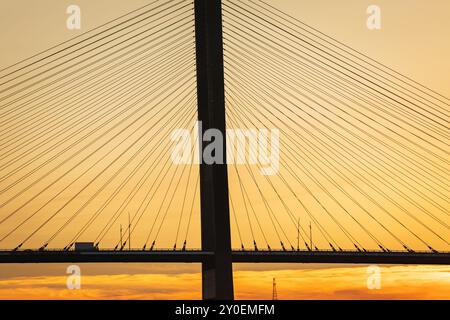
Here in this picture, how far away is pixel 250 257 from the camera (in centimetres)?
3984

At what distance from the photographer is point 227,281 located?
1185 inches

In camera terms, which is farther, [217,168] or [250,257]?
[250,257]

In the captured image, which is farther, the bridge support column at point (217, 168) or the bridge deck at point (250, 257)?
the bridge deck at point (250, 257)

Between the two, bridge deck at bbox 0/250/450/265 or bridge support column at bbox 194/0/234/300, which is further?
bridge deck at bbox 0/250/450/265

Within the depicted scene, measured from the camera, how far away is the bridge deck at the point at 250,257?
39656 mm

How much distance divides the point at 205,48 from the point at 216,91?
7.08 feet

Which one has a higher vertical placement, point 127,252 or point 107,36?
point 107,36

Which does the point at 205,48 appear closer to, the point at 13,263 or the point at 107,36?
the point at 107,36

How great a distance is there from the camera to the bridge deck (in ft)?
130
